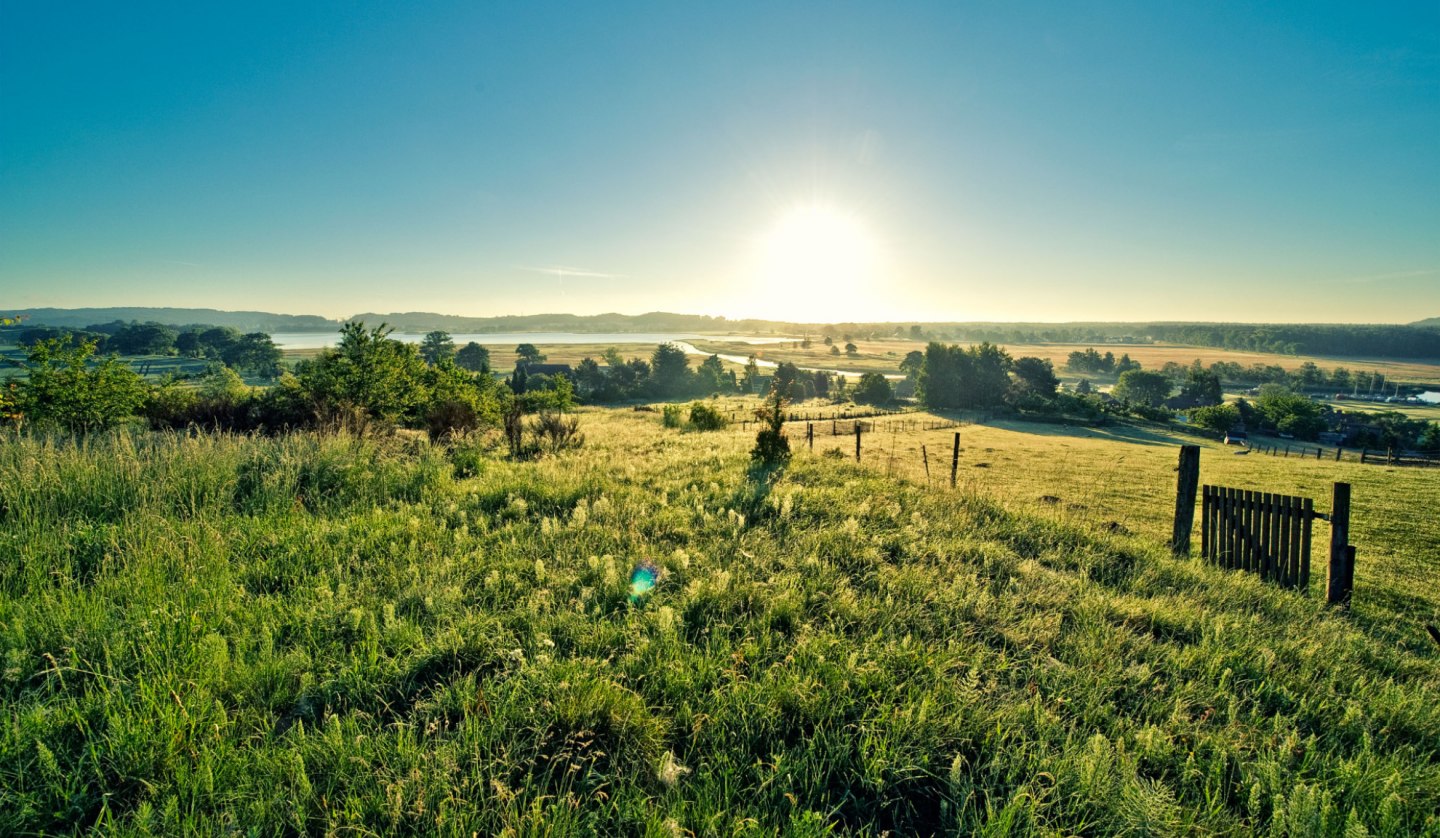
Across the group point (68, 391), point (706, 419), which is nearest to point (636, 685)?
point (68, 391)

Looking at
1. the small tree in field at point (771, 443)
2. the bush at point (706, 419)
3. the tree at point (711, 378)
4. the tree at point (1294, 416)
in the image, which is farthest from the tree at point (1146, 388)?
the small tree in field at point (771, 443)

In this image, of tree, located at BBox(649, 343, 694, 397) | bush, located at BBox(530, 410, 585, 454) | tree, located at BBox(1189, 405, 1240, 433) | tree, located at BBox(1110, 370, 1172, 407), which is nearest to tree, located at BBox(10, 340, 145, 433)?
bush, located at BBox(530, 410, 585, 454)

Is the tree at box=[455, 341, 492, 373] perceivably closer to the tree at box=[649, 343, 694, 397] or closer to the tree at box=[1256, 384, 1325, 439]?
the tree at box=[649, 343, 694, 397]

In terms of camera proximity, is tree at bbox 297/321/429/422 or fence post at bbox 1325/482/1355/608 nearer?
fence post at bbox 1325/482/1355/608

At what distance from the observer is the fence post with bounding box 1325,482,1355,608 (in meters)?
6.88

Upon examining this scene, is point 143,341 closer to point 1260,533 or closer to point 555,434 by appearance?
point 555,434

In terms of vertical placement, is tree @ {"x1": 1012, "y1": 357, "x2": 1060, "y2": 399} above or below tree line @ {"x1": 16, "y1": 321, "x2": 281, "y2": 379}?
below

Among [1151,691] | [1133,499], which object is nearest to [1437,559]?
[1133,499]

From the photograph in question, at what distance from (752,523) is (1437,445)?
9605 cm

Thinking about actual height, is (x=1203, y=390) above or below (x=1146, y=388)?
below

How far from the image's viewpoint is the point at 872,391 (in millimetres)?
105062

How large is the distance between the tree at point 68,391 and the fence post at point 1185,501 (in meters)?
21.7

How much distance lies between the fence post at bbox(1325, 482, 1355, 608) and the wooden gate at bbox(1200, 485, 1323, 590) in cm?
23

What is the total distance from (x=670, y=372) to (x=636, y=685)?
11893 cm
